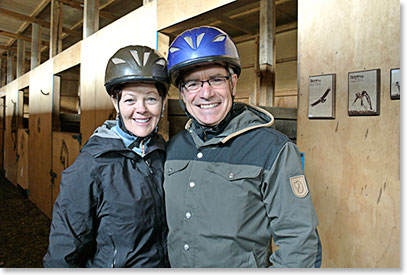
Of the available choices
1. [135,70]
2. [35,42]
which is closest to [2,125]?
[35,42]

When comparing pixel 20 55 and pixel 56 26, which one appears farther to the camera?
pixel 20 55

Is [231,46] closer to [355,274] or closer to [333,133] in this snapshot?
[333,133]

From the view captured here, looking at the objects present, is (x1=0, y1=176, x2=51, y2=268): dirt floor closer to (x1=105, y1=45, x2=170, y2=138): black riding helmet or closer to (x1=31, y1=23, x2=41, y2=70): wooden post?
(x1=31, y1=23, x2=41, y2=70): wooden post

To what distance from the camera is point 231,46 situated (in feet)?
3.46

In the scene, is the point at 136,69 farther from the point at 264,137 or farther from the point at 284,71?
the point at 284,71

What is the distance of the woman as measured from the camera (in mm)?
929

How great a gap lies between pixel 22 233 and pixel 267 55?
10.8 feet

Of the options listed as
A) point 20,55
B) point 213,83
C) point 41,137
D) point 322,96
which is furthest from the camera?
point 20,55

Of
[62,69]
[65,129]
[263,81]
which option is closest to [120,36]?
[263,81]

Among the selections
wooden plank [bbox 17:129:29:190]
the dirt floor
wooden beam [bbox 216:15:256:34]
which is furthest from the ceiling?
the dirt floor

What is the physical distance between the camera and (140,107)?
1081mm

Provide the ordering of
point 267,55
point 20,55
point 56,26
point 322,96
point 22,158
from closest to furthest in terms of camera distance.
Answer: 1. point 322,96
2. point 267,55
3. point 56,26
4. point 20,55
5. point 22,158

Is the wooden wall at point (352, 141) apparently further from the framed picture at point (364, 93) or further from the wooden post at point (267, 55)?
the wooden post at point (267, 55)

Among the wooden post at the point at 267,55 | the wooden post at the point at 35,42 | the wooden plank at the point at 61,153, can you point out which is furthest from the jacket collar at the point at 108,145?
the wooden post at the point at 35,42
